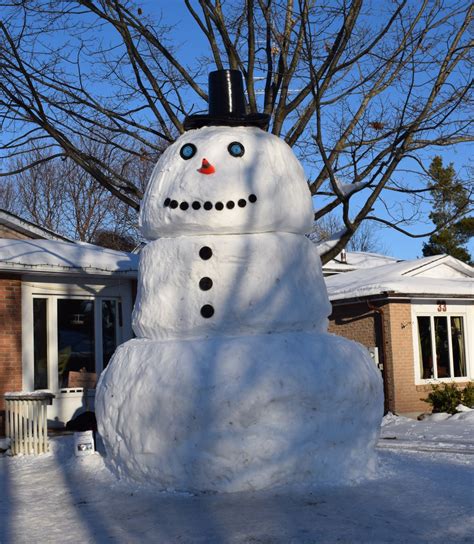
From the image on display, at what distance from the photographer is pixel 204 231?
284 inches

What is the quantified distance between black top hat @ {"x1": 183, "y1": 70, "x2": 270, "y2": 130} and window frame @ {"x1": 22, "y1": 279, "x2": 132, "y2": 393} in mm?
5329

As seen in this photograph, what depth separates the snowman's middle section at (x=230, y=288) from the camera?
701cm

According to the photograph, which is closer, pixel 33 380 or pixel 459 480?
pixel 459 480

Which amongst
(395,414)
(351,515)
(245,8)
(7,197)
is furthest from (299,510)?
(7,197)

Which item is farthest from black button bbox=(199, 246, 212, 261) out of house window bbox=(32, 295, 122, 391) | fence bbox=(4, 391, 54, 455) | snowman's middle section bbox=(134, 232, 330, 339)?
house window bbox=(32, 295, 122, 391)

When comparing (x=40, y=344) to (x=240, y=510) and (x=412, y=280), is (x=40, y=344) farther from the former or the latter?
(x=412, y=280)

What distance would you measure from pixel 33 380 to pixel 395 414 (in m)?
7.76

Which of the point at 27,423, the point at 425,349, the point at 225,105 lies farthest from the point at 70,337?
the point at 425,349

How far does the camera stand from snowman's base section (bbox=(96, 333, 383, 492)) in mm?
6527

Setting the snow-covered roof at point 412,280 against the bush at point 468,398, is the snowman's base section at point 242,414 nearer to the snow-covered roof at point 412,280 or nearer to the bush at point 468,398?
the bush at point 468,398

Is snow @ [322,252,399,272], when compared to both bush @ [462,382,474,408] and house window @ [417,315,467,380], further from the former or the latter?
bush @ [462,382,474,408]

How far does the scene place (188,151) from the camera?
7367 mm

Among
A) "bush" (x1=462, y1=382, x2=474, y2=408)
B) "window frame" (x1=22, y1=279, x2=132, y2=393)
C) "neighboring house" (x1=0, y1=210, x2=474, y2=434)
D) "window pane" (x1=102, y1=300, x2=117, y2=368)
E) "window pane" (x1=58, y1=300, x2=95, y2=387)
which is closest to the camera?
"neighboring house" (x1=0, y1=210, x2=474, y2=434)

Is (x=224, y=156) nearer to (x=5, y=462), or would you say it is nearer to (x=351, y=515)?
(x=351, y=515)
